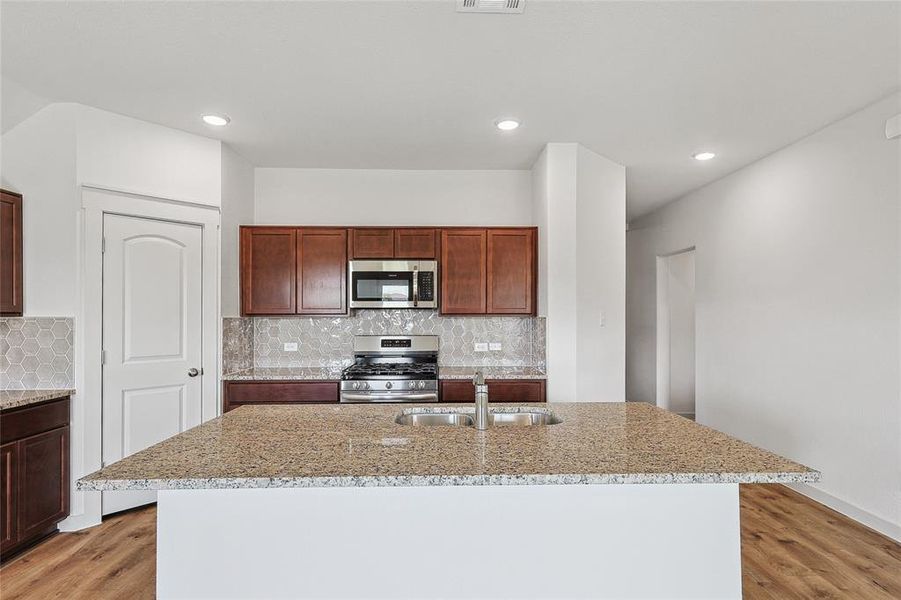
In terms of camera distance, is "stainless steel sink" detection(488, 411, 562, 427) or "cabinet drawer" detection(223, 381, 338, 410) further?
"cabinet drawer" detection(223, 381, 338, 410)

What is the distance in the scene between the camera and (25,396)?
9.24 feet

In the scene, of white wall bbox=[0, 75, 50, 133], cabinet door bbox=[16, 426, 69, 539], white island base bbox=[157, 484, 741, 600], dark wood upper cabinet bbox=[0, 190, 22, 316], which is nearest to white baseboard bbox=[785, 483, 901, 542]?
white island base bbox=[157, 484, 741, 600]

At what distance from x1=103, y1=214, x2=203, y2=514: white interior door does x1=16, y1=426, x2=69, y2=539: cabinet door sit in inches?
9.5

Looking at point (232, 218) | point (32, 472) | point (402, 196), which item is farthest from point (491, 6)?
point (32, 472)

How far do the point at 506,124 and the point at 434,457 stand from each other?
2574mm

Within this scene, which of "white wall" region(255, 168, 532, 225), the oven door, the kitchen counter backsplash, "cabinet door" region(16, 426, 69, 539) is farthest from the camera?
"white wall" region(255, 168, 532, 225)

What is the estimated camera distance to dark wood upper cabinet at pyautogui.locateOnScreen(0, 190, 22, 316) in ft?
9.78

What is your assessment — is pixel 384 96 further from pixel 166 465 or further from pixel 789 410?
pixel 789 410

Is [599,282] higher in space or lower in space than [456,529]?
higher

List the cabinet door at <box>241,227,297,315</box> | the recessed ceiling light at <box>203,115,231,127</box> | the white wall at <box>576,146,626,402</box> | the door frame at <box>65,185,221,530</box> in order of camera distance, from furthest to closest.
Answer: the cabinet door at <box>241,227,297,315</box>, the white wall at <box>576,146,626,402</box>, the recessed ceiling light at <box>203,115,231,127</box>, the door frame at <box>65,185,221,530</box>

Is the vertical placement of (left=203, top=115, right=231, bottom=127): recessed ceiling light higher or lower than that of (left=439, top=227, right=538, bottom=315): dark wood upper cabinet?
higher

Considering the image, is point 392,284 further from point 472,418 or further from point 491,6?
point 491,6

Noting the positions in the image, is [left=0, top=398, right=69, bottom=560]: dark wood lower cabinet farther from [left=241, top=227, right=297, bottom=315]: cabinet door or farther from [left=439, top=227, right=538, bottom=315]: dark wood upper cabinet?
[left=439, top=227, right=538, bottom=315]: dark wood upper cabinet

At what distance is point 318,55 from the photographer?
8.30 feet
